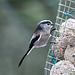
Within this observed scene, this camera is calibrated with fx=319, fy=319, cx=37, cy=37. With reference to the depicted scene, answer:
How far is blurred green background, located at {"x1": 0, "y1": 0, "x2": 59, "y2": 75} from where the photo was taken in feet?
20.8

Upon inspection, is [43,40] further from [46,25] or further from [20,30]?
[20,30]

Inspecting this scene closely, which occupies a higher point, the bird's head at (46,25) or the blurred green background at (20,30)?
the bird's head at (46,25)

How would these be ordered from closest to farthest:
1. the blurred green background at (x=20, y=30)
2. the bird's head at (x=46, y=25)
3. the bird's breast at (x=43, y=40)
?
the bird's head at (x=46, y=25) → the bird's breast at (x=43, y=40) → the blurred green background at (x=20, y=30)

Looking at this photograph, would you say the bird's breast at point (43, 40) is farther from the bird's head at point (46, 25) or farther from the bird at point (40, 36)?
the bird's head at point (46, 25)

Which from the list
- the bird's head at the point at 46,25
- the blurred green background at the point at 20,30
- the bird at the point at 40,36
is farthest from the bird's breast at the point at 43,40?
the blurred green background at the point at 20,30

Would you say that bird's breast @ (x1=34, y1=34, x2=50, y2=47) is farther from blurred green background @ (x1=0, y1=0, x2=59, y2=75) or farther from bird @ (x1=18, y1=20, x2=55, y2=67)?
blurred green background @ (x1=0, y1=0, x2=59, y2=75)

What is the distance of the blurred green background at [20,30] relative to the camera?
6348 mm

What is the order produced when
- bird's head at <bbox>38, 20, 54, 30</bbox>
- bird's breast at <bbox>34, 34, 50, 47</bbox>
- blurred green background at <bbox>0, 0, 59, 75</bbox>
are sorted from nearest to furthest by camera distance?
bird's head at <bbox>38, 20, 54, 30</bbox>
bird's breast at <bbox>34, 34, 50, 47</bbox>
blurred green background at <bbox>0, 0, 59, 75</bbox>

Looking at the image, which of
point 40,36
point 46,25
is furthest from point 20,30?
point 46,25

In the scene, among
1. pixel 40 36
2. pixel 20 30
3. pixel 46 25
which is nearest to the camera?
pixel 46 25

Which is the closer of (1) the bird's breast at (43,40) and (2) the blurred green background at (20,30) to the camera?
(1) the bird's breast at (43,40)

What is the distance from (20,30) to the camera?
6805 millimetres

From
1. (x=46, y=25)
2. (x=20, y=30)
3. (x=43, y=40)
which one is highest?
(x=46, y=25)

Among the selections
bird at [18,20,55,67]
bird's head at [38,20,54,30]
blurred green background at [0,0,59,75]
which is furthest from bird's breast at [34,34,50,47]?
blurred green background at [0,0,59,75]
